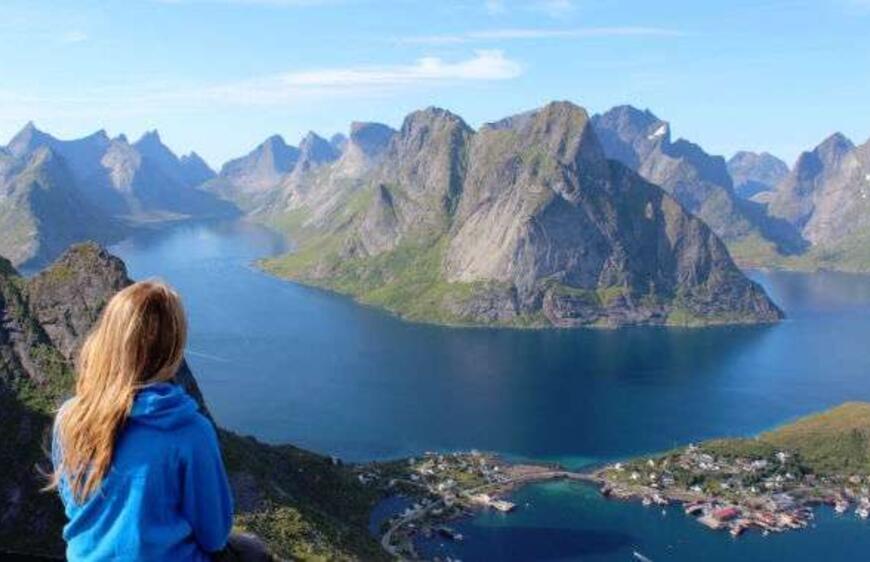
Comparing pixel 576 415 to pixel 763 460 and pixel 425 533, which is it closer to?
pixel 763 460

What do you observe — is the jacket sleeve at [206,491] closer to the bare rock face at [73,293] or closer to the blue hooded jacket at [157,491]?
the blue hooded jacket at [157,491]

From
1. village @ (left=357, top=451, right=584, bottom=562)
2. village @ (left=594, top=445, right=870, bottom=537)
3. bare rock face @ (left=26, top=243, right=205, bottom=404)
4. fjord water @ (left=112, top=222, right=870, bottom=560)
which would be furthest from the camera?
village @ (left=594, top=445, right=870, bottom=537)

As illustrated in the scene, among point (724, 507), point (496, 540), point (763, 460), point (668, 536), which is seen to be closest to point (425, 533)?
point (496, 540)

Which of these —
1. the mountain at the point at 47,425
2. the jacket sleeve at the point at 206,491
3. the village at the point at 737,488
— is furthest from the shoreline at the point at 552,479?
the jacket sleeve at the point at 206,491

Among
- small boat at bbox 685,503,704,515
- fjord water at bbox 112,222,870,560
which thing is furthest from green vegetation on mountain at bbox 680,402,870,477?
small boat at bbox 685,503,704,515

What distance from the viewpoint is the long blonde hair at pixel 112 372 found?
6.02 metres

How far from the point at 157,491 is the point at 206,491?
1.00 feet

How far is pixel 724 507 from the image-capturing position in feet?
381

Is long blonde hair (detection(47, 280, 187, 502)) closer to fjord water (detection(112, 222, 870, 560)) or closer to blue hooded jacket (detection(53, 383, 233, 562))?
blue hooded jacket (detection(53, 383, 233, 562))

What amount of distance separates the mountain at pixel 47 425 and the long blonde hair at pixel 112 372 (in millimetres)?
65122

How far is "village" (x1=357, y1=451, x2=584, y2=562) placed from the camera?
10456 centimetres

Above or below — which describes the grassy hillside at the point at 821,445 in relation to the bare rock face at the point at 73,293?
below

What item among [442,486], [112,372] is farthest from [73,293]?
[112,372]

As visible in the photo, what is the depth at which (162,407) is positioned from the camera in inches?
236
